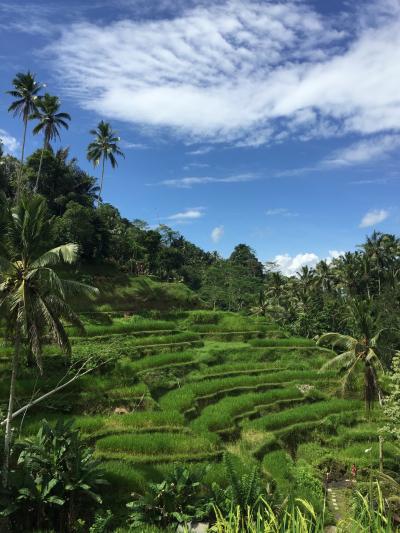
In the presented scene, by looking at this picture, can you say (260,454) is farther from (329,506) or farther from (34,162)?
(34,162)

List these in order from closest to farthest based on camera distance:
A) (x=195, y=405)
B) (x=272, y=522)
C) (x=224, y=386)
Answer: (x=272, y=522) < (x=195, y=405) < (x=224, y=386)

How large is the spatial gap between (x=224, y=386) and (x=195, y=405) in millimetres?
3669

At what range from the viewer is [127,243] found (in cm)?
5191

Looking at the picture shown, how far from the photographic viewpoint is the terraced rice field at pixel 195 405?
16.8 metres

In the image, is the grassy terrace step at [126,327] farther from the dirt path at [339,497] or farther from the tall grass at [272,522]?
the tall grass at [272,522]

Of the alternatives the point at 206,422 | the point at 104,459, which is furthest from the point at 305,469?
the point at 104,459

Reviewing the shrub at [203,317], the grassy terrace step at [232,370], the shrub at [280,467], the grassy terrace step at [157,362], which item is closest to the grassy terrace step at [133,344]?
the grassy terrace step at [157,362]

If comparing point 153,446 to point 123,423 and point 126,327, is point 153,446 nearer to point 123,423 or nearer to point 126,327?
point 123,423

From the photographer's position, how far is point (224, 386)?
84.8 ft

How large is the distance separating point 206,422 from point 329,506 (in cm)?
654

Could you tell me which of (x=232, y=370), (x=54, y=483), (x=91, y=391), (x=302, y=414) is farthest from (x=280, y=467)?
(x=232, y=370)

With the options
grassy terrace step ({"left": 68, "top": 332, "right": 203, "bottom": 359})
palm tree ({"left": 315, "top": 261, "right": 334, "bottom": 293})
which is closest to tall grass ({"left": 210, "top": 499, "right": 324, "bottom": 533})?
grassy terrace step ({"left": 68, "top": 332, "right": 203, "bottom": 359})

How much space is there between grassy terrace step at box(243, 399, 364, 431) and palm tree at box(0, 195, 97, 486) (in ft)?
39.3

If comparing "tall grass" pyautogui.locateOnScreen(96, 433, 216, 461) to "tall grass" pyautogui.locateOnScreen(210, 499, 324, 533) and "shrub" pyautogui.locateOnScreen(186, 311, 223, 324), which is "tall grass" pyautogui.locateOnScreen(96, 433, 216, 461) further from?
"shrub" pyautogui.locateOnScreen(186, 311, 223, 324)
